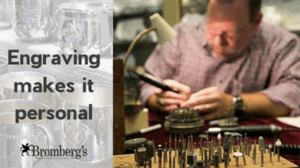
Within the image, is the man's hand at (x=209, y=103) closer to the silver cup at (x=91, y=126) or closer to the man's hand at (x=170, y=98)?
the man's hand at (x=170, y=98)

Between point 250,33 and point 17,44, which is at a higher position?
point 250,33

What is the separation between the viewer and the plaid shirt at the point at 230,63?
2.06 metres

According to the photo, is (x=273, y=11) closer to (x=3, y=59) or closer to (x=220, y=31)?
(x=220, y=31)

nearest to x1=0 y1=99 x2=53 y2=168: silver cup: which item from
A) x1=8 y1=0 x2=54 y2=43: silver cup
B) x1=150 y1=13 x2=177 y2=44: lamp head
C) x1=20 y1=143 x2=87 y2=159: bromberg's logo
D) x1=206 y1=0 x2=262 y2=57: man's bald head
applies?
x1=20 y1=143 x2=87 y2=159: bromberg's logo

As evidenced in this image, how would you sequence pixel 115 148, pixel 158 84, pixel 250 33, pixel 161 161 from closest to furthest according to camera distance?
1. pixel 161 161
2. pixel 115 148
3. pixel 158 84
4. pixel 250 33

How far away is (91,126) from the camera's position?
542 millimetres

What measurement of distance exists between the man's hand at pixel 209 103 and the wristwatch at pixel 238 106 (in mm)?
47

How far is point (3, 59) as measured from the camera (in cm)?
51

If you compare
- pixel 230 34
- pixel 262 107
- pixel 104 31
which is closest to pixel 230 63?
pixel 230 34

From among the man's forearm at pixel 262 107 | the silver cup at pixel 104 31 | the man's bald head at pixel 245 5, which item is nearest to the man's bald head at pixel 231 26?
the man's bald head at pixel 245 5

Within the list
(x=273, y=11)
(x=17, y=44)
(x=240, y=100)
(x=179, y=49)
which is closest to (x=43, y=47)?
(x=17, y=44)

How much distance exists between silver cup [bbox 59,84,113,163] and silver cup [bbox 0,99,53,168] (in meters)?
0.03

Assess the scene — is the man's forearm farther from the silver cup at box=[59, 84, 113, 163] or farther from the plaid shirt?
the silver cup at box=[59, 84, 113, 163]

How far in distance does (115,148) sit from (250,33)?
1.59 m
